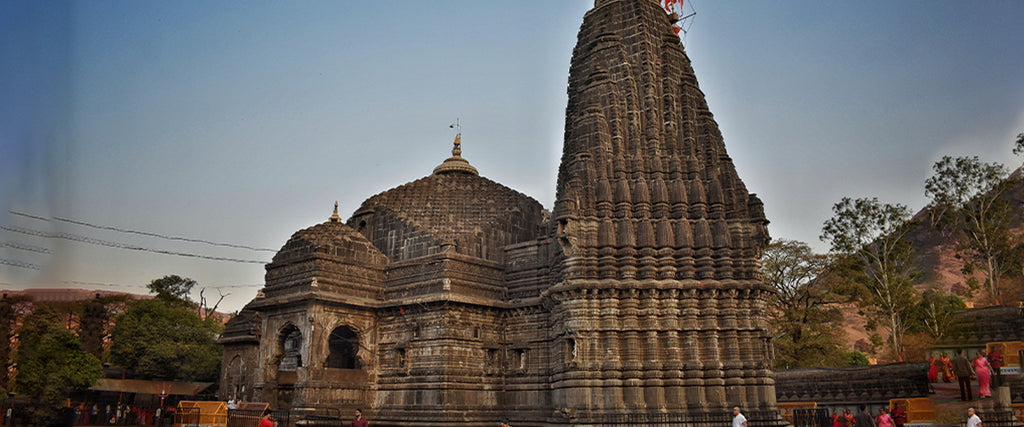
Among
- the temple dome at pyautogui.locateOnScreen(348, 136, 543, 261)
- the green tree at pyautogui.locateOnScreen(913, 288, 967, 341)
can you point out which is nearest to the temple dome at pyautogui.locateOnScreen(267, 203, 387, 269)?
the temple dome at pyautogui.locateOnScreen(348, 136, 543, 261)

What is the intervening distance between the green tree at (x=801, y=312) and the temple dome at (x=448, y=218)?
15.1 metres

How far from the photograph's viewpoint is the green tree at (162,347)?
3622 cm

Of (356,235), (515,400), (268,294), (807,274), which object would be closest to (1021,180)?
(807,274)

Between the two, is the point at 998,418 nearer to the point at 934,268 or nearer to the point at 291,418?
the point at 291,418

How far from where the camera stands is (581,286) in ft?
64.4

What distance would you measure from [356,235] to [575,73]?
9.26 metres

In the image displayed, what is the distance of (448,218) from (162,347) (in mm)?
19879

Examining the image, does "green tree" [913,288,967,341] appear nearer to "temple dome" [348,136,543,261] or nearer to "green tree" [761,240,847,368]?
"green tree" [761,240,847,368]

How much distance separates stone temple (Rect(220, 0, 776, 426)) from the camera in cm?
1939

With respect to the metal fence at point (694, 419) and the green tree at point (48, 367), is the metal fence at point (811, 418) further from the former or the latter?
the green tree at point (48, 367)

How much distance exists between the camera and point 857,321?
8294 cm

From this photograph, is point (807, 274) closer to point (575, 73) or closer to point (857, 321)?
point (575, 73)

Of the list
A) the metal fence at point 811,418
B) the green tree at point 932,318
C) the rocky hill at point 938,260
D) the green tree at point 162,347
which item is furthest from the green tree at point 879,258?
the rocky hill at point 938,260

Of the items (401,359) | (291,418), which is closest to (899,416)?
(401,359)
